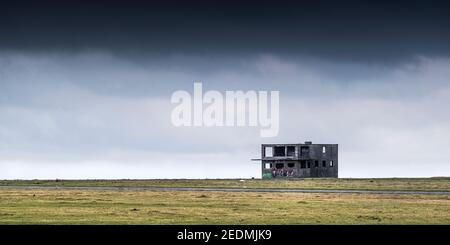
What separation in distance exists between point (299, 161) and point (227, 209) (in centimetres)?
10930

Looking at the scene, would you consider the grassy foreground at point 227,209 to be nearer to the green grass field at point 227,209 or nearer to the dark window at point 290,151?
the green grass field at point 227,209

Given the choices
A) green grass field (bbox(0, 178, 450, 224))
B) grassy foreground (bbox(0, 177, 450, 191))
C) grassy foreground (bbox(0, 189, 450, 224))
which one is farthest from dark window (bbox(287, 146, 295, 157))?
grassy foreground (bbox(0, 189, 450, 224))

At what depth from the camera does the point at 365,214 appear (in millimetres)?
63375

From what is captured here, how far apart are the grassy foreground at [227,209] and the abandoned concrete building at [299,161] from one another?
88.2m

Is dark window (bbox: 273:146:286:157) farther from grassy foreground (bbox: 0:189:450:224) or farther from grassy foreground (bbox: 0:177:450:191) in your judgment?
grassy foreground (bbox: 0:189:450:224)

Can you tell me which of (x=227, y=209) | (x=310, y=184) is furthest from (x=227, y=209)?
(x=310, y=184)

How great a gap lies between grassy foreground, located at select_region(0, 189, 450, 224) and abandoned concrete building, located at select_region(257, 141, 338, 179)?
88216 millimetres

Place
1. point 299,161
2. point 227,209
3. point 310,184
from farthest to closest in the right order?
1. point 299,161
2. point 310,184
3. point 227,209

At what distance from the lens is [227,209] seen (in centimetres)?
6812

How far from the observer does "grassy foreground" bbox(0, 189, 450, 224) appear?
58.3m

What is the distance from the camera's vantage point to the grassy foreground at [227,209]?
191ft

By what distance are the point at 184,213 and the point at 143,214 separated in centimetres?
327

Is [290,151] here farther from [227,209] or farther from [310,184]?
[227,209]
